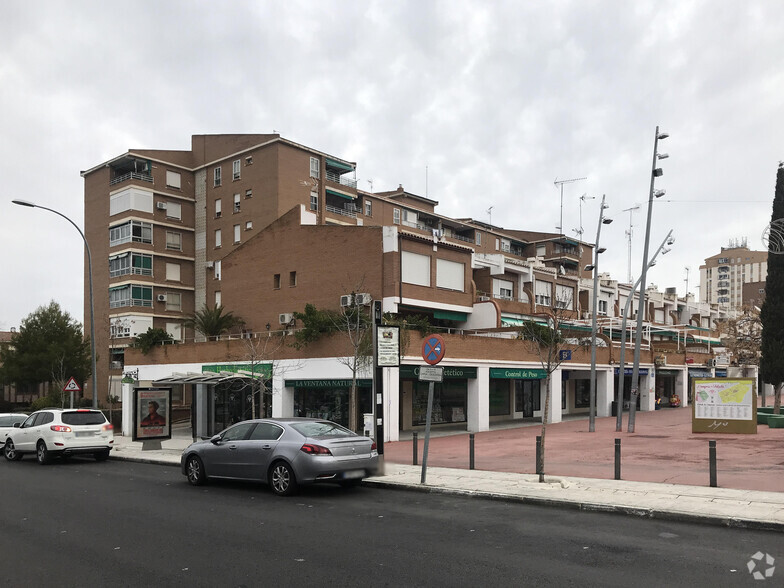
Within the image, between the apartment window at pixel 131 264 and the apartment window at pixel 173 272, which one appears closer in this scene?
the apartment window at pixel 131 264

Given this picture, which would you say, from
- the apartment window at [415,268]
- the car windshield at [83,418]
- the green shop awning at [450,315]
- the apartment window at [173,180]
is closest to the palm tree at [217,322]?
the green shop awning at [450,315]

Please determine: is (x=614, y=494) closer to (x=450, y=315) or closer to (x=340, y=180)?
(x=450, y=315)

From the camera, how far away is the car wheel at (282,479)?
41.3 ft

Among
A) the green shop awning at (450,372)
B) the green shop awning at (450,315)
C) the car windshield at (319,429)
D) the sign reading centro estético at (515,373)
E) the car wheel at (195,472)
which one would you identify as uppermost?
the green shop awning at (450,315)

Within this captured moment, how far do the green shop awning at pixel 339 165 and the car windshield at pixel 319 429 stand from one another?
1740 inches

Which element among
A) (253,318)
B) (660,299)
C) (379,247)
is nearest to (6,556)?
(379,247)

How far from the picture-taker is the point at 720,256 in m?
157

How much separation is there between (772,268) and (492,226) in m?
49.3

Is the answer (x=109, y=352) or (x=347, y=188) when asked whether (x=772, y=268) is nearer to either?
(x=347, y=188)

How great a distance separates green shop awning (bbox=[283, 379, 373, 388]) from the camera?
27.4 metres

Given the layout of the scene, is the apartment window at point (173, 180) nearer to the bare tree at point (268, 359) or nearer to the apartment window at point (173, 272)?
the apartment window at point (173, 272)

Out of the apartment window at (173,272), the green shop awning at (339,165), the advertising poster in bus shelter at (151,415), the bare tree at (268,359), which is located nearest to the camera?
the advertising poster in bus shelter at (151,415)

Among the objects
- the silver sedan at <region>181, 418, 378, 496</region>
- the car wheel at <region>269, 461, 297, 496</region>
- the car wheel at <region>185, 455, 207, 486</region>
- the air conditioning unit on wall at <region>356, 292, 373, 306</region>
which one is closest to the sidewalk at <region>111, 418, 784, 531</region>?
the silver sedan at <region>181, 418, 378, 496</region>

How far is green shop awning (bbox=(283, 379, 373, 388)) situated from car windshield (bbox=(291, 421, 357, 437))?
43.9ft
